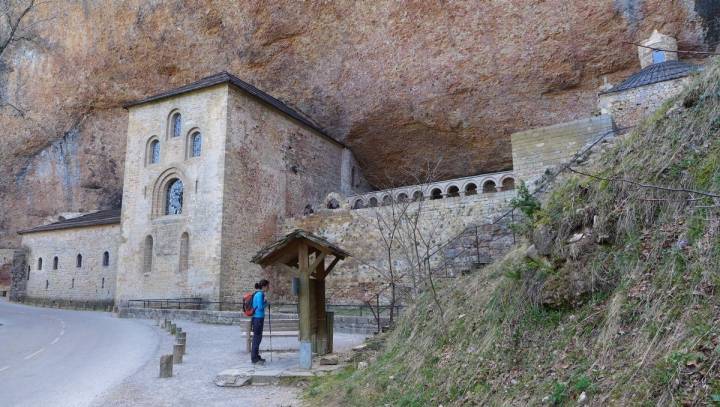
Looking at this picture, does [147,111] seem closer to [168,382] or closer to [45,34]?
[45,34]

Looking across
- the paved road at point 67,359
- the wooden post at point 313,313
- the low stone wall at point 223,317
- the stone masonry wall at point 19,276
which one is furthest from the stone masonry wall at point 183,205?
the stone masonry wall at point 19,276

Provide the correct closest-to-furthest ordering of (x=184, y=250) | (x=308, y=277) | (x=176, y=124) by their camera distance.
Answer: (x=308, y=277) < (x=184, y=250) < (x=176, y=124)

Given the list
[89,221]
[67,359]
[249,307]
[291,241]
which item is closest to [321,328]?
[249,307]

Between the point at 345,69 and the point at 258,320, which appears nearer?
the point at 258,320

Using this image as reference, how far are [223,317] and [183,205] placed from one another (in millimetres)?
6913

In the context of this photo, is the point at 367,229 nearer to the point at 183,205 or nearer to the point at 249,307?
the point at 183,205

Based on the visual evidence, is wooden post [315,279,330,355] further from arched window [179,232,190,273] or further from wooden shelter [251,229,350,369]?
arched window [179,232,190,273]

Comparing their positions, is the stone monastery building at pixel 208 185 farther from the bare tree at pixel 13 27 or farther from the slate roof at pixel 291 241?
the slate roof at pixel 291 241

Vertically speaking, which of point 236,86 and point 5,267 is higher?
point 236,86

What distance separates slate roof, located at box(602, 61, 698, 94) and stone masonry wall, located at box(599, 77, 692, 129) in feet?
0.51

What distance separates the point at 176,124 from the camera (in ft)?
75.1

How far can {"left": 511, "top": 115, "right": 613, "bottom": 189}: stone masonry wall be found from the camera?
45.8 feet

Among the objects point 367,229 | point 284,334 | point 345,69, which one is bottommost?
point 284,334

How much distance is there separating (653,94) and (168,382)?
1604 centimetres
